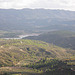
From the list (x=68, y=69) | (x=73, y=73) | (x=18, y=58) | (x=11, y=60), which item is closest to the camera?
(x=73, y=73)

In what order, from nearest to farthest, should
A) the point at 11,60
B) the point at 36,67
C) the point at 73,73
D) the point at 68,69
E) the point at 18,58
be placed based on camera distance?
the point at 73,73 < the point at 68,69 < the point at 36,67 < the point at 11,60 < the point at 18,58

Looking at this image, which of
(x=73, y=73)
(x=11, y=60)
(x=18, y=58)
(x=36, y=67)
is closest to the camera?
(x=73, y=73)

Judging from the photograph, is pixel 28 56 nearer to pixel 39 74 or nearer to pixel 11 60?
pixel 11 60

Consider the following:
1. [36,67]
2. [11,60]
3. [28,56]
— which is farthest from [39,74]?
[28,56]

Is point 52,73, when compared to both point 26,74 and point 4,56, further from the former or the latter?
point 4,56

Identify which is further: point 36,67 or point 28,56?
point 28,56

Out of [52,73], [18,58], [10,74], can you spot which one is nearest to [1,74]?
[10,74]

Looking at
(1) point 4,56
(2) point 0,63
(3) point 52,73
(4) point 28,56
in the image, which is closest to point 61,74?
(3) point 52,73

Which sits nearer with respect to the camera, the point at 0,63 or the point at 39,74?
the point at 39,74

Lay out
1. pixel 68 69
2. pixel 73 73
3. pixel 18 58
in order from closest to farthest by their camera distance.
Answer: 1. pixel 73 73
2. pixel 68 69
3. pixel 18 58
